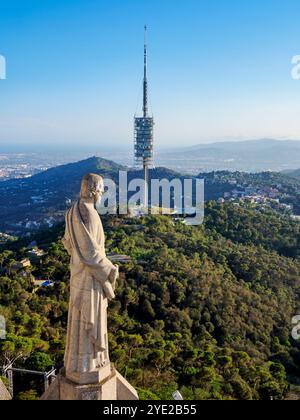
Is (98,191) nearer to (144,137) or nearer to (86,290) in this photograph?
(86,290)

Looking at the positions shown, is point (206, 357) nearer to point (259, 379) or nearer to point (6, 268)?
point (259, 379)

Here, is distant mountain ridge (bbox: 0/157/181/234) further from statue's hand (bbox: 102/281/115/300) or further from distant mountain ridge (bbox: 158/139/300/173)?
distant mountain ridge (bbox: 158/139/300/173)

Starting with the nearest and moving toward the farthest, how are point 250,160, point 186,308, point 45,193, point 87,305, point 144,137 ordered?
1. point 87,305
2. point 186,308
3. point 144,137
4. point 45,193
5. point 250,160

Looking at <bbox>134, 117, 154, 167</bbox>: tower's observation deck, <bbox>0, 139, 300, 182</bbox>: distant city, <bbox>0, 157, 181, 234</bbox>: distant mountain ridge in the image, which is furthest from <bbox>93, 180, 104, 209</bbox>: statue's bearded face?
<bbox>0, 139, 300, 182</bbox>: distant city

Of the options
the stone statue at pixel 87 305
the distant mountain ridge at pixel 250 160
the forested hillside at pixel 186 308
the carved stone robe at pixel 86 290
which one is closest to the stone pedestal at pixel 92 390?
the stone statue at pixel 87 305

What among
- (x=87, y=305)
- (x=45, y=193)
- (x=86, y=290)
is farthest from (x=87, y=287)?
(x=45, y=193)

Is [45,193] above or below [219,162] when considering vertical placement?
below

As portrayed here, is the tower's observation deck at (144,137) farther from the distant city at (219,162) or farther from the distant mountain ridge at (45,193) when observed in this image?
the distant city at (219,162)

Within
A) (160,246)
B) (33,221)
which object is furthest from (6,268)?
(33,221)
